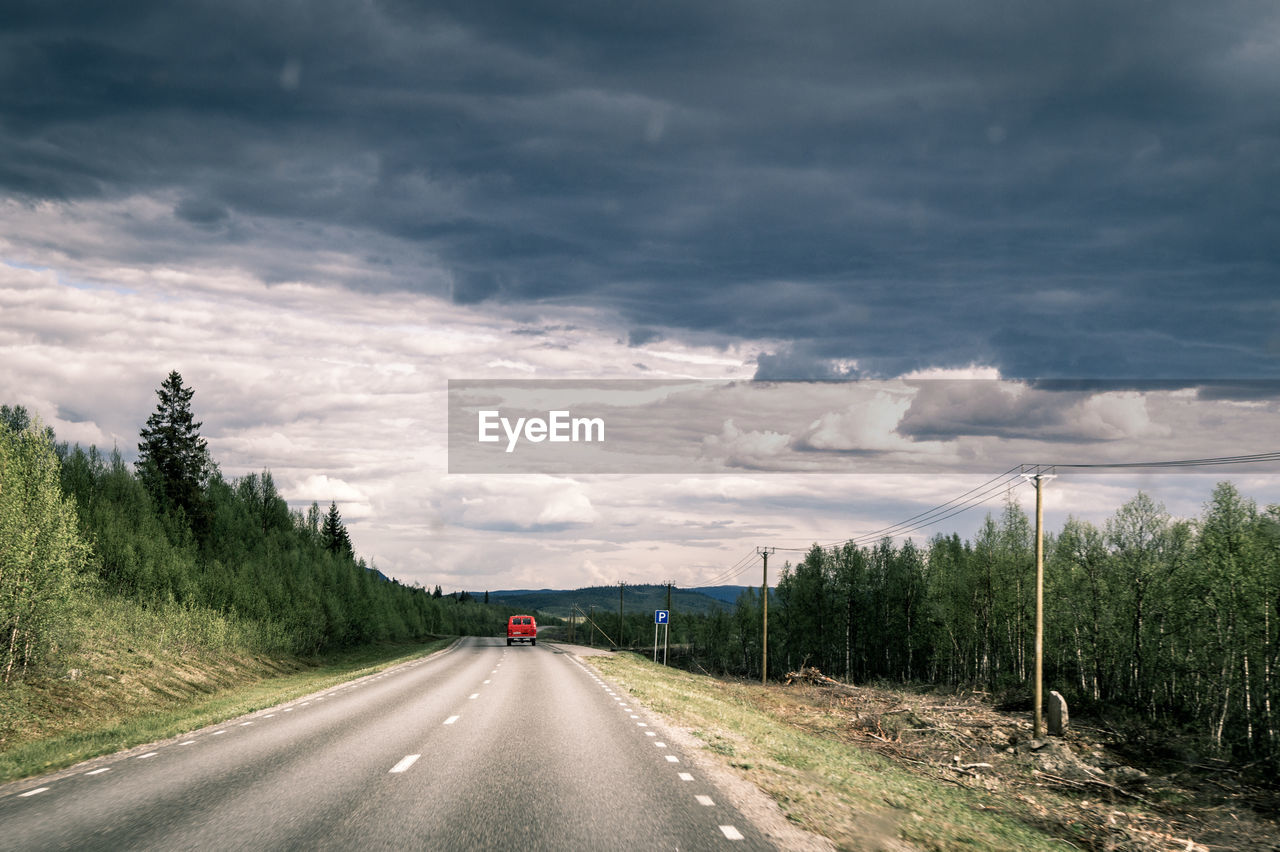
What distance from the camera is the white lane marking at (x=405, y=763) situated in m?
11.1

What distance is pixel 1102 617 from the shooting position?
176ft

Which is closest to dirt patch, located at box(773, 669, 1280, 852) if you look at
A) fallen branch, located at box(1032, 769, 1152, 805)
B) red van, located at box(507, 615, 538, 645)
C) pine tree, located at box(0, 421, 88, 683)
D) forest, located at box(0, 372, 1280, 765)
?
fallen branch, located at box(1032, 769, 1152, 805)

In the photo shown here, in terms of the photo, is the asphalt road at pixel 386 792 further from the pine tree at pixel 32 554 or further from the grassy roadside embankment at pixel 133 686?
the pine tree at pixel 32 554

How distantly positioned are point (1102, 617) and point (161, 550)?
194 feet

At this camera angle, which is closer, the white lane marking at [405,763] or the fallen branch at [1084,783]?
the white lane marking at [405,763]

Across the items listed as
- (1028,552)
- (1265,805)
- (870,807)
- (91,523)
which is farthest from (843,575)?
(870,807)

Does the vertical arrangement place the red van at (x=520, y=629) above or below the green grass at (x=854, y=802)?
below

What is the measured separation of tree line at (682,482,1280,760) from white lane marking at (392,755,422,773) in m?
38.5

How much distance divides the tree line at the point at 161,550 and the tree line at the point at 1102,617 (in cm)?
4575

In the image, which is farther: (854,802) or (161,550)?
(161,550)

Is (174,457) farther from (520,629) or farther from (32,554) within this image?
(32,554)

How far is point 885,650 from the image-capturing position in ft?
276

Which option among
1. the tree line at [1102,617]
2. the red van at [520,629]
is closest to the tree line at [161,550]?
the red van at [520,629]

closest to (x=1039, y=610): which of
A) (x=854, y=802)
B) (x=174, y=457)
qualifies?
(x=854, y=802)
